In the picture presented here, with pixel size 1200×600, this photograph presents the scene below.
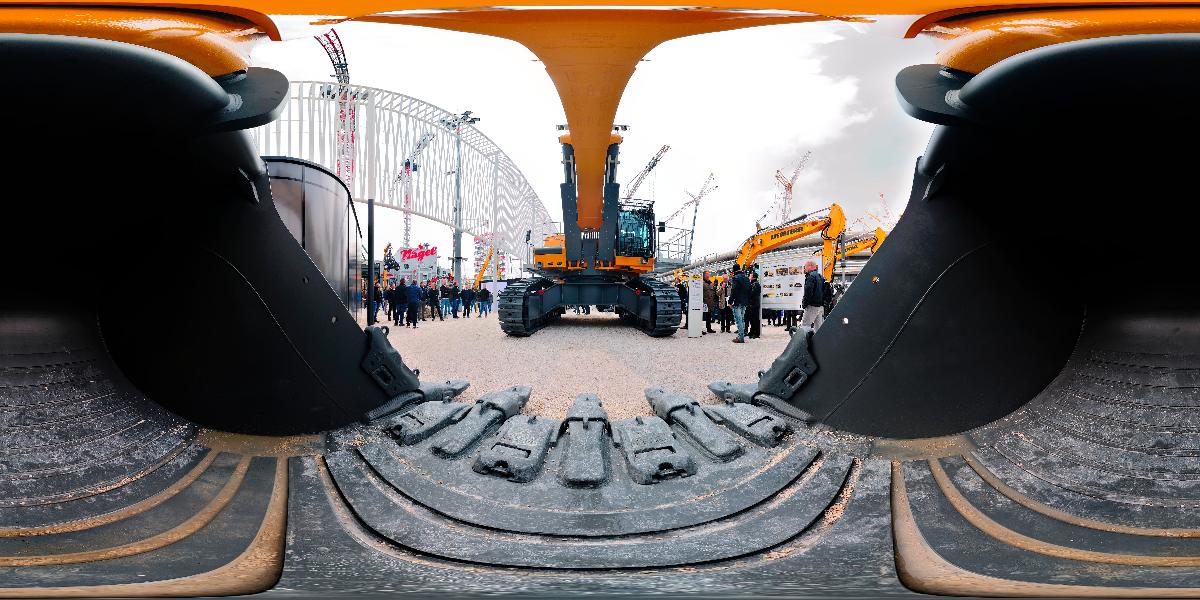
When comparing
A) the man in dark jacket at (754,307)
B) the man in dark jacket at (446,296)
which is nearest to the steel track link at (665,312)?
the man in dark jacket at (754,307)

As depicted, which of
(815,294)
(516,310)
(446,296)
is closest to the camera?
(815,294)

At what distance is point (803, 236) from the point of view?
337 inches

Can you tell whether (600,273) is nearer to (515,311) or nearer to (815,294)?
(515,311)

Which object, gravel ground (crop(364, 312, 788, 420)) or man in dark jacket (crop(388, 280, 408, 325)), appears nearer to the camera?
gravel ground (crop(364, 312, 788, 420))

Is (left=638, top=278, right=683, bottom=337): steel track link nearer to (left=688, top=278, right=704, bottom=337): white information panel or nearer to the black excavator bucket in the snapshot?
(left=688, top=278, right=704, bottom=337): white information panel

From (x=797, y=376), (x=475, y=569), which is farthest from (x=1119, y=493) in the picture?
(x=475, y=569)

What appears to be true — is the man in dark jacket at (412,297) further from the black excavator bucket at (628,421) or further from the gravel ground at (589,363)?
the black excavator bucket at (628,421)

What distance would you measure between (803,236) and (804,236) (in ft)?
0.05

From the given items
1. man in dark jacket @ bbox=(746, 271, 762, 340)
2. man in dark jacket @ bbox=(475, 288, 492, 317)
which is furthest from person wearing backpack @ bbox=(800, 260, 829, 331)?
man in dark jacket @ bbox=(475, 288, 492, 317)

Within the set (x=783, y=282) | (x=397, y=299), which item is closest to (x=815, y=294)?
(x=783, y=282)

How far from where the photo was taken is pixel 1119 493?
85 cm

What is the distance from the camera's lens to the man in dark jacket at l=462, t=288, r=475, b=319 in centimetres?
1341

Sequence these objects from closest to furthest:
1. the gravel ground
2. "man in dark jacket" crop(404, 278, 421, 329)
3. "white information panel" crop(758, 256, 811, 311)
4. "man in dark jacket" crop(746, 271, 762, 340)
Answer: the gravel ground < "man in dark jacket" crop(746, 271, 762, 340) < "white information panel" crop(758, 256, 811, 311) < "man in dark jacket" crop(404, 278, 421, 329)

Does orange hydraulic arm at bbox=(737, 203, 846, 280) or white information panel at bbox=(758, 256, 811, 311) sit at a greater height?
orange hydraulic arm at bbox=(737, 203, 846, 280)
